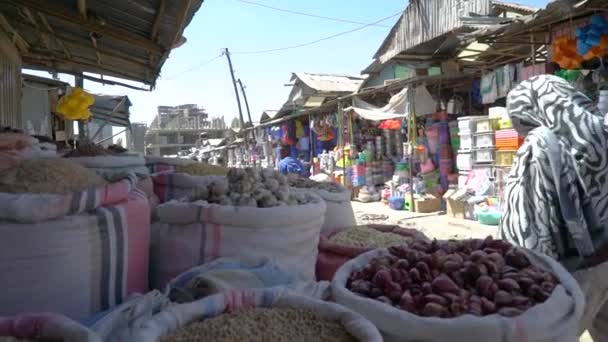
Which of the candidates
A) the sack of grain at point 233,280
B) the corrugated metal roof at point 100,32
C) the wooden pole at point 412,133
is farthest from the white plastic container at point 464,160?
the sack of grain at point 233,280

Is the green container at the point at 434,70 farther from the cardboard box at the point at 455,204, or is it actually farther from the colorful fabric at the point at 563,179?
the colorful fabric at the point at 563,179

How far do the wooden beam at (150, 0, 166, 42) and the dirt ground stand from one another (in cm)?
403

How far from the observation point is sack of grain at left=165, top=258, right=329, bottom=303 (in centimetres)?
119

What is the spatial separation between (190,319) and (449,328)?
1.78 feet

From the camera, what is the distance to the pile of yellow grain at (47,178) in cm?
124

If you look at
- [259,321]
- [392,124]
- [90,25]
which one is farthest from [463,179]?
[259,321]

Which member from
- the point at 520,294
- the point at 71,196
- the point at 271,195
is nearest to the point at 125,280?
the point at 71,196

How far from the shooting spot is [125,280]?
51.9 inches

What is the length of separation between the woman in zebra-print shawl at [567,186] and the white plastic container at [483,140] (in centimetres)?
470

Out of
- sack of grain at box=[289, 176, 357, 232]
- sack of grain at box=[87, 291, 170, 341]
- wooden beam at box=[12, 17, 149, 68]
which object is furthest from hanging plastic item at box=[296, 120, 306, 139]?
sack of grain at box=[87, 291, 170, 341]

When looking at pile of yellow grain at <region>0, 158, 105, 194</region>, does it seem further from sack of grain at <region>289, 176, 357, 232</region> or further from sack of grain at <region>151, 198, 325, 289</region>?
sack of grain at <region>289, 176, 357, 232</region>

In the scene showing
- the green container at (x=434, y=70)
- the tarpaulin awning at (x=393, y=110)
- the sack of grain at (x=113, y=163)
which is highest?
the green container at (x=434, y=70)

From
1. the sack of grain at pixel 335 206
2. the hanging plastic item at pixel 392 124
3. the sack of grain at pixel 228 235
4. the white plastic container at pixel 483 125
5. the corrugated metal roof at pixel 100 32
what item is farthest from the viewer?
the hanging plastic item at pixel 392 124

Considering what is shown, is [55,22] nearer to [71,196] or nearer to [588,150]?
[71,196]
